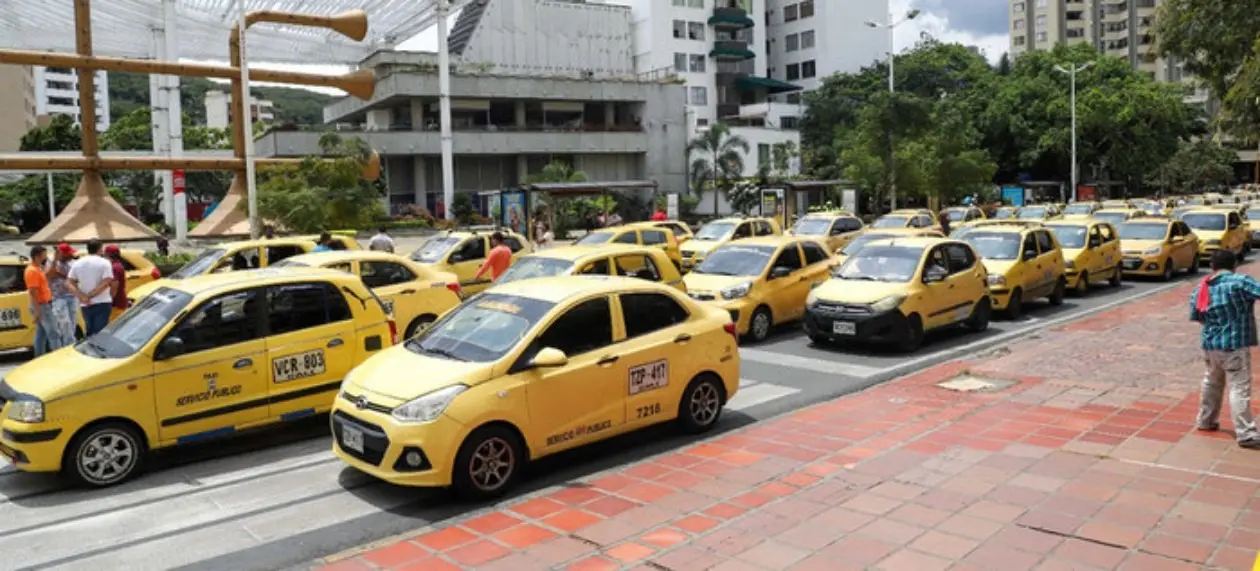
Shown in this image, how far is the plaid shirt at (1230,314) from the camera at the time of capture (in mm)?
7333

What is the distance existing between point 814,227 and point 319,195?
13.6 m

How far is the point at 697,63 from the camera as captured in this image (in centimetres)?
7288

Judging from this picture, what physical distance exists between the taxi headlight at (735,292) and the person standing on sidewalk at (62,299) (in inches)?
339

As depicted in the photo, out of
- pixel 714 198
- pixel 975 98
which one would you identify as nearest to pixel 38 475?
pixel 714 198

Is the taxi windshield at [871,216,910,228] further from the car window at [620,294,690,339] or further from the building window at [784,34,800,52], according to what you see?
the building window at [784,34,800,52]

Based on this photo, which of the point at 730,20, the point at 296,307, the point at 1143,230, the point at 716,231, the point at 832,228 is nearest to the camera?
the point at 296,307

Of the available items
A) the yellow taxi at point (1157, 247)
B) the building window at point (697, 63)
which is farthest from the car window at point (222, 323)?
the building window at point (697, 63)

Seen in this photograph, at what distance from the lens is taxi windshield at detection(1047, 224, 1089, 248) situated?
62.6 feet

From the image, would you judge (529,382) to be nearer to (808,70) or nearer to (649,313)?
(649,313)

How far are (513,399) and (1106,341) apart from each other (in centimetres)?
934

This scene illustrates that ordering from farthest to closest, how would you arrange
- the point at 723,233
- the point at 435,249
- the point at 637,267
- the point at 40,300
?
the point at 723,233
the point at 435,249
the point at 637,267
the point at 40,300

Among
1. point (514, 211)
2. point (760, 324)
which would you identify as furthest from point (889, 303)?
point (514, 211)

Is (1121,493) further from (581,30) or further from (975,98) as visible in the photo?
(975,98)

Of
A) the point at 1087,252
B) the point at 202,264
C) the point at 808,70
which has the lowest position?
the point at 1087,252
